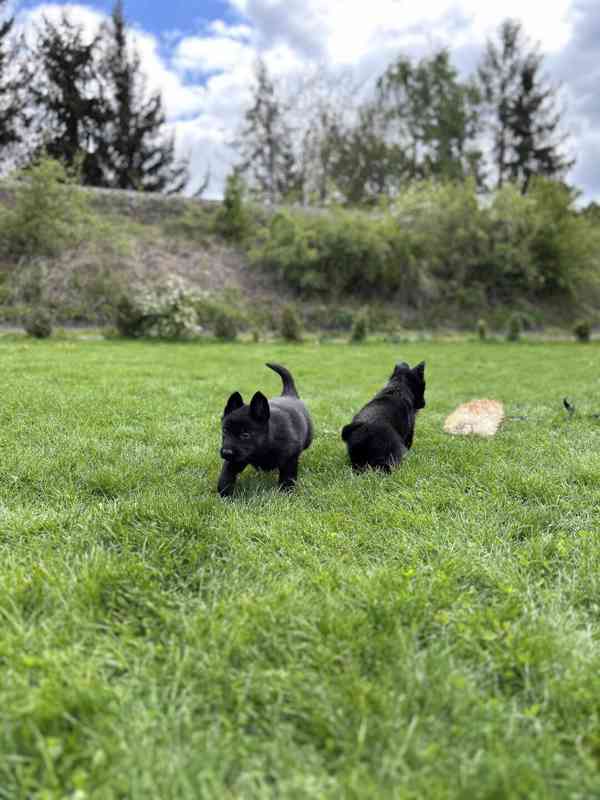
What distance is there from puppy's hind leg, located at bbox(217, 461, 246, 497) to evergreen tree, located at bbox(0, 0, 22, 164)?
2751 centimetres

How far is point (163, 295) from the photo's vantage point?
14.3m

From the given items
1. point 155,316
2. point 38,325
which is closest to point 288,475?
point 38,325

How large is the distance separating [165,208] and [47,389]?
1930cm

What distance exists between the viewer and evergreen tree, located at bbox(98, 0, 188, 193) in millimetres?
27516

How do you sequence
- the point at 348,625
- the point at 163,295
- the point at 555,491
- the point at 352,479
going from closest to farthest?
the point at 348,625
the point at 555,491
the point at 352,479
the point at 163,295

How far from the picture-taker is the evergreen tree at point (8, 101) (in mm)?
24156

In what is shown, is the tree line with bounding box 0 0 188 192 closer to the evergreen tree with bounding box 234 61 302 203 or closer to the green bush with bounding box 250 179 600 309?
the evergreen tree with bounding box 234 61 302 203

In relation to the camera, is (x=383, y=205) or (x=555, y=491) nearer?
(x=555, y=491)

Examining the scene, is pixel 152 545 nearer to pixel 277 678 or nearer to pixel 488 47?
pixel 277 678

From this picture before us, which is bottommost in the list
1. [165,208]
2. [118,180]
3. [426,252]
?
[426,252]

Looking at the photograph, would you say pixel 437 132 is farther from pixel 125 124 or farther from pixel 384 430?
pixel 384 430

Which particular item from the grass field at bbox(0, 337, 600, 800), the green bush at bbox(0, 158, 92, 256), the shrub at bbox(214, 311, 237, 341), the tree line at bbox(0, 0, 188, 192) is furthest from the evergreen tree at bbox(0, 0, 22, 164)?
the grass field at bbox(0, 337, 600, 800)

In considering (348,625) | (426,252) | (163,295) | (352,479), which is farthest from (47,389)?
(426,252)

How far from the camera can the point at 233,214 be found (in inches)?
874
